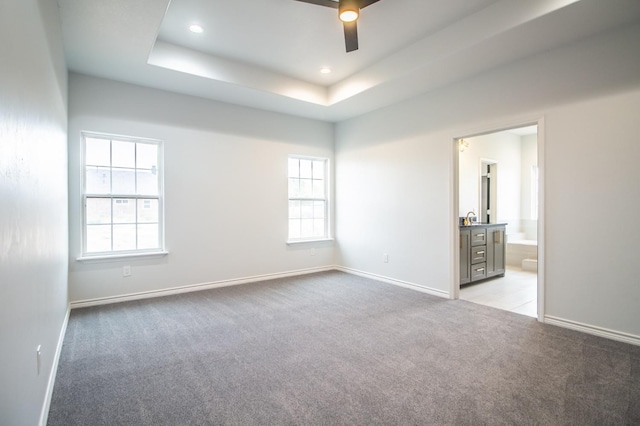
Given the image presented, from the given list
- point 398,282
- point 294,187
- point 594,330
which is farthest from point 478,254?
point 294,187

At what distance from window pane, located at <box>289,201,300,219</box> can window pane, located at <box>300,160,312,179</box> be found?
50cm

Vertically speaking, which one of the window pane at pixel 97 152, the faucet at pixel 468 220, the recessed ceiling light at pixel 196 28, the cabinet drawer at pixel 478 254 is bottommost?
the cabinet drawer at pixel 478 254

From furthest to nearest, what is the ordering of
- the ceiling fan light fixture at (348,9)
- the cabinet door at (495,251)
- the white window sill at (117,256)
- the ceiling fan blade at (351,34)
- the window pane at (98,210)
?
the cabinet door at (495,251) → the window pane at (98,210) → the white window sill at (117,256) → the ceiling fan blade at (351,34) → the ceiling fan light fixture at (348,9)

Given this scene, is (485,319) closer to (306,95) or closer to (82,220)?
(306,95)

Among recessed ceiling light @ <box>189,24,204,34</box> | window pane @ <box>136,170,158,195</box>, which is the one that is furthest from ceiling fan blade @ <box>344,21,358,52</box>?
window pane @ <box>136,170,158,195</box>

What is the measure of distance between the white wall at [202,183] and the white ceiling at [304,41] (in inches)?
11.4

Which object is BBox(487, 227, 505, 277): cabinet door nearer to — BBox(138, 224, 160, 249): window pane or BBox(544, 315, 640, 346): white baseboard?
BBox(544, 315, 640, 346): white baseboard

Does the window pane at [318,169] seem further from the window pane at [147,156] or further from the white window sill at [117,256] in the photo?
the white window sill at [117,256]

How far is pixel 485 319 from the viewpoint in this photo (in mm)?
3346

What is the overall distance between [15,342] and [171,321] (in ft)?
7.19

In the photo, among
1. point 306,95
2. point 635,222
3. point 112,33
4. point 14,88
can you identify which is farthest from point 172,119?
point 635,222

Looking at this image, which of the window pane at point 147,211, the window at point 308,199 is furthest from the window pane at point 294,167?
the window pane at point 147,211

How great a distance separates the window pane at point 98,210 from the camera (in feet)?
12.5

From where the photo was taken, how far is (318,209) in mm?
5863
